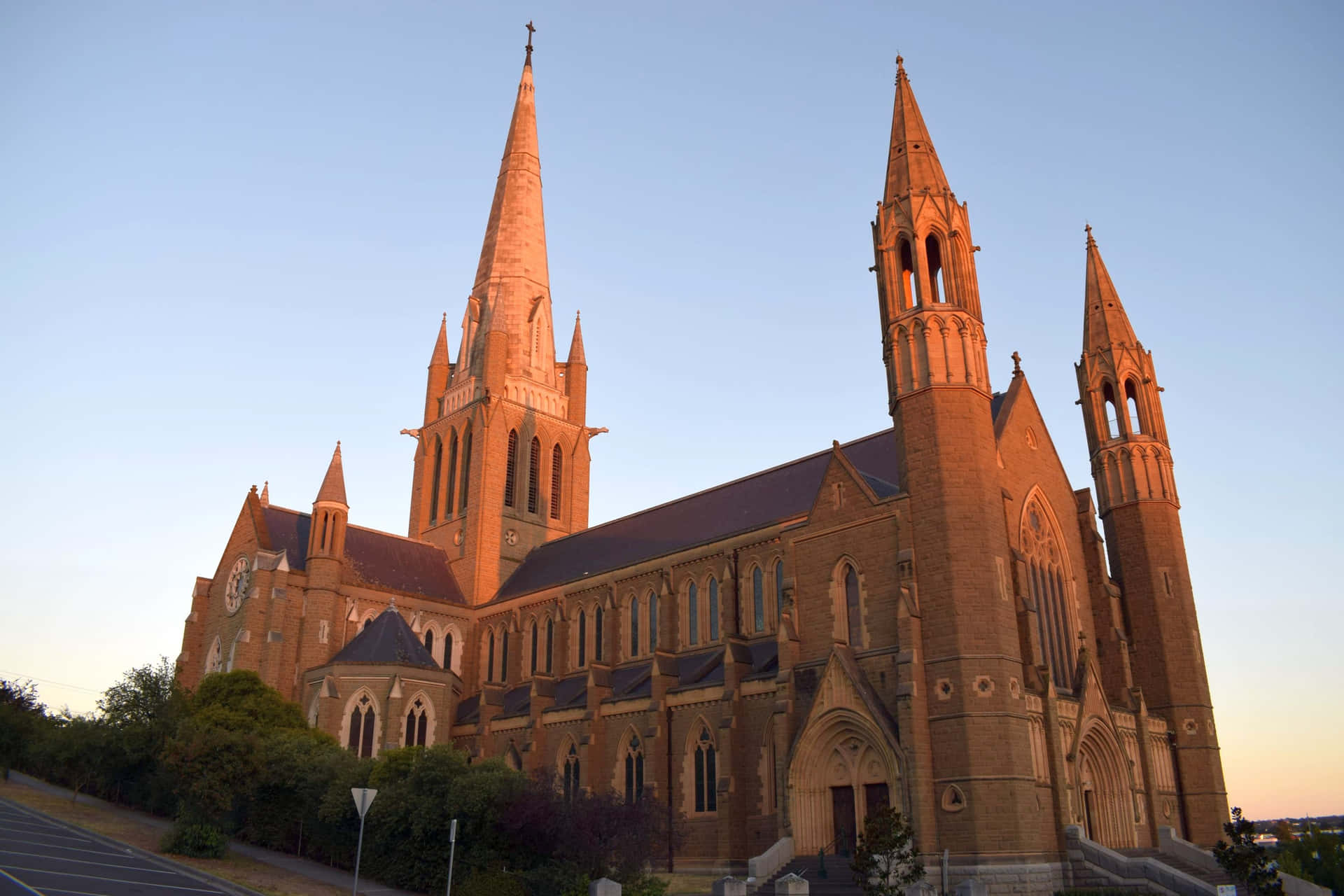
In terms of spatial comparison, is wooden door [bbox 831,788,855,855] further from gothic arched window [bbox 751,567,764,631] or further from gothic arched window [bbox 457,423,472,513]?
gothic arched window [bbox 457,423,472,513]

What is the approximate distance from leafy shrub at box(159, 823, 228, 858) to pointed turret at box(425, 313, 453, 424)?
36.4 meters

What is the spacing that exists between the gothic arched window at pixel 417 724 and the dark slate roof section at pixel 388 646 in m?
1.70

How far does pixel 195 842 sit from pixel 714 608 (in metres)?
19.7

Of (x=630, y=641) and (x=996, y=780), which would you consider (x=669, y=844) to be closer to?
(x=996, y=780)

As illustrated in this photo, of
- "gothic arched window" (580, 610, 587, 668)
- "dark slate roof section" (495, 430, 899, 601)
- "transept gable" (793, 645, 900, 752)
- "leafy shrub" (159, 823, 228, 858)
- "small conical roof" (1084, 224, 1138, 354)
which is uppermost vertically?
"small conical roof" (1084, 224, 1138, 354)

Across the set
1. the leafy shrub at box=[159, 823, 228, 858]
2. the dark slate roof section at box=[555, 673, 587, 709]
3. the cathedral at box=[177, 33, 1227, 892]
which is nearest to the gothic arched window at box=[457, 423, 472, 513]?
the cathedral at box=[177, 33, 1227, 892]

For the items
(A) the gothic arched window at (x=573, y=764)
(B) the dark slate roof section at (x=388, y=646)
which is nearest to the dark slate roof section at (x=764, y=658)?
(A) the gothic arched window at (x=573, y=764)

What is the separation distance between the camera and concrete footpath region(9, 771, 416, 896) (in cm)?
2701

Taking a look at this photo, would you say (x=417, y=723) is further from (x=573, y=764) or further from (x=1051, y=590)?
(x=1051, y=590)

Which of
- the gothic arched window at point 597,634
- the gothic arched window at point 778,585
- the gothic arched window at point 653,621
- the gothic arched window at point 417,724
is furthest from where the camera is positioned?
the gothic arched window at point 597,634

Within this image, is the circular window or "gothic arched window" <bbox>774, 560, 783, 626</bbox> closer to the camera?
"gothic arched window" <bbox>774, 560, 783, 626</bbox>

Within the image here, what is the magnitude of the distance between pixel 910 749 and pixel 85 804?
2986 cm

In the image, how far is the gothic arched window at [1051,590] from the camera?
105ft

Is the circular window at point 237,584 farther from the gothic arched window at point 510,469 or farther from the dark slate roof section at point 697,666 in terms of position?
the dark slate roof section at point 697,666
